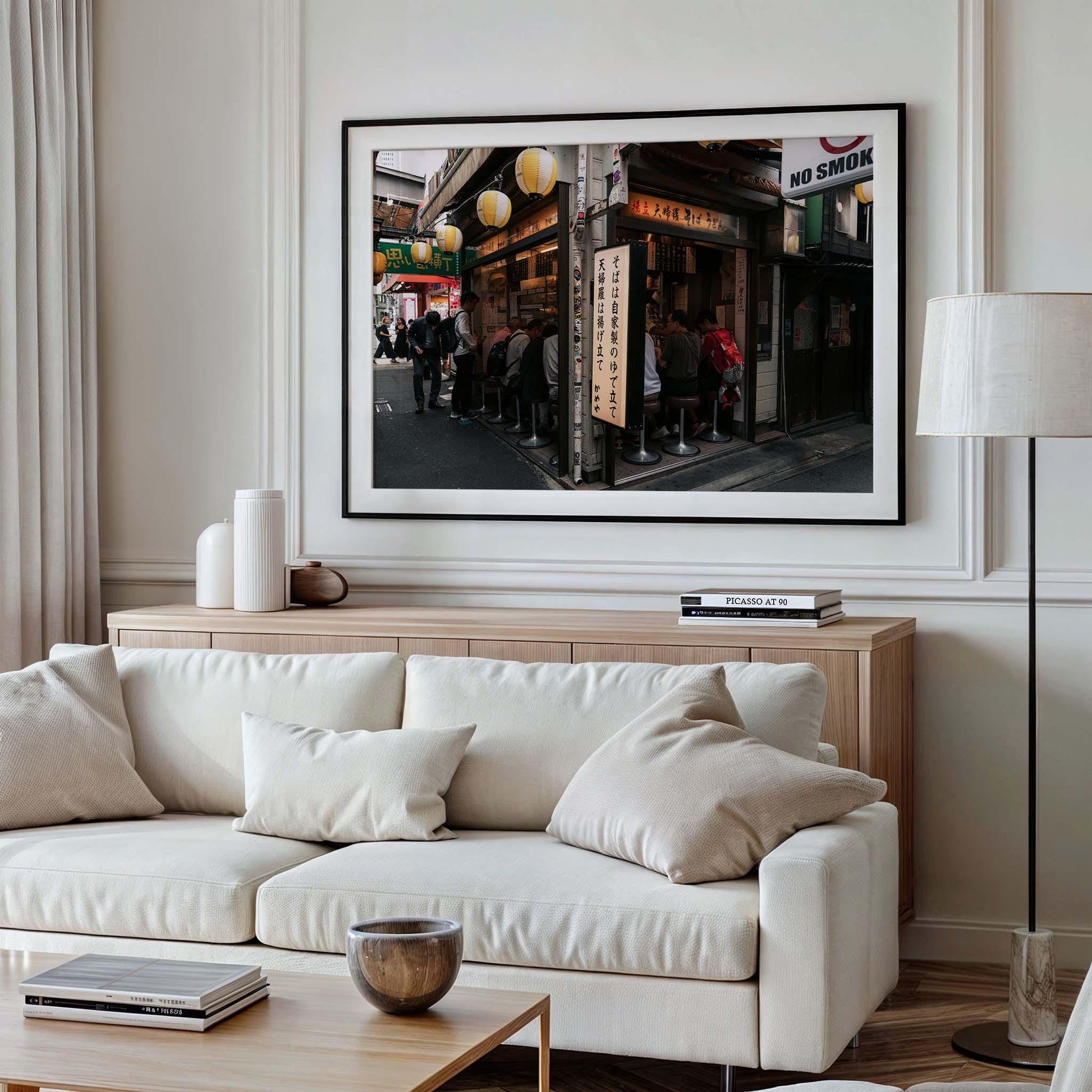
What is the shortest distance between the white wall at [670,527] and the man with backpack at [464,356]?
1.10 feet

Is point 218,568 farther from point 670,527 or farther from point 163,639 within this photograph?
point 670,527

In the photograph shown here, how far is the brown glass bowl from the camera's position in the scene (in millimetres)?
1977

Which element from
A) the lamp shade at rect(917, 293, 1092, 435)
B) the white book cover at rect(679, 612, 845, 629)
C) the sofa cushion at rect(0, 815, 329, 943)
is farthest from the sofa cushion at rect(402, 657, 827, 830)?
the lamp shade at rect(917, 293, 1092, 435)

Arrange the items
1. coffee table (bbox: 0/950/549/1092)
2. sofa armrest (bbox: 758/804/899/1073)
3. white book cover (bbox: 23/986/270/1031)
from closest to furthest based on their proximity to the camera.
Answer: coffee table (bbox: 0/950/549/1092) < white book cover (bbox: 23/986/270/1031) < sofa armrest (bbox: 758/804/899/1073)

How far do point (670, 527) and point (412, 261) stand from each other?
1.05 meters

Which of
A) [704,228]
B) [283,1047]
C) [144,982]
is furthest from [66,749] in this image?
[704,228]

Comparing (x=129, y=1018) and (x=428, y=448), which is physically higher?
(x=428, y=448)

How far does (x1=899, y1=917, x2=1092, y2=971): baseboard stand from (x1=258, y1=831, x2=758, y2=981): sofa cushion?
1.34 metres

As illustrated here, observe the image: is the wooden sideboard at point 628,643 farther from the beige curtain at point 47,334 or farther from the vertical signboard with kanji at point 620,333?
the vertical signboard with kanji at point 620,333

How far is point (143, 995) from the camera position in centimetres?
199

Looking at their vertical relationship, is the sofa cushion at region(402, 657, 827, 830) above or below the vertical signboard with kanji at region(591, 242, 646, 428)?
below

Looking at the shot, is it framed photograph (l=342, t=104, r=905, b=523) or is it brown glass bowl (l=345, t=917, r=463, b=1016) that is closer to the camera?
brown glass bowl (l=345, t=917, r=463, b=1016)

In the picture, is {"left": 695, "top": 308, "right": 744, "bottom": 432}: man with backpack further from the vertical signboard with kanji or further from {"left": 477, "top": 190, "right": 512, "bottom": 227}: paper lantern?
{"left": 477, "top": 190, "right": 512, "bottom": 227}: paper lantern

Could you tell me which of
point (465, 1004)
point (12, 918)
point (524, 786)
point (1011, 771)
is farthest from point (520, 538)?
point (465, 1004)
